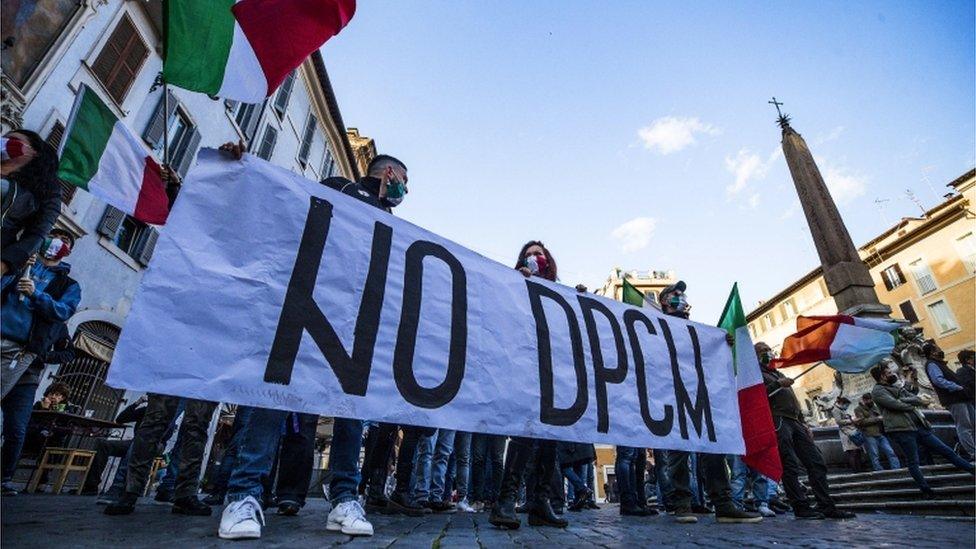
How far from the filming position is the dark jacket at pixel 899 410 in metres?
5.78

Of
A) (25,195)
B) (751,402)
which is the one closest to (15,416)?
(25,195)

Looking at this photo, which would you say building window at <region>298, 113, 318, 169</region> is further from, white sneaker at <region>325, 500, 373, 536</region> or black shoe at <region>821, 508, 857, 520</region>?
black shoe at <region>821, 508, 857, 520</region>

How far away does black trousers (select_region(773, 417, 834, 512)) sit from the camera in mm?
4574

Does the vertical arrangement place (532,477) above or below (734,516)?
above

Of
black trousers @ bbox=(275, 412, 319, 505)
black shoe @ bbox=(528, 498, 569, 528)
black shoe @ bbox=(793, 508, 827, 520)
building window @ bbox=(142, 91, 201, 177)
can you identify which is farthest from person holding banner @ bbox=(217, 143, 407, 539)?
building window @ bbox=(142, 91, 201, 177)

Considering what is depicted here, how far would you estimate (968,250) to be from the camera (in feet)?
86.1

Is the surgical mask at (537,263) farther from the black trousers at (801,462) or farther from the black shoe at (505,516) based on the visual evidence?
the black trousers at (801,462)

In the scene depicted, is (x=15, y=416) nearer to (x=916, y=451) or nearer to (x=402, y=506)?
(x=402, y=506)

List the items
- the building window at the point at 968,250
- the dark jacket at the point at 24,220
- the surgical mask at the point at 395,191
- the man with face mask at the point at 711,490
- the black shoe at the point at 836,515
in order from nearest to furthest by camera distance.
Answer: the dark jacket at the point at 24,220, the surgical mask at the point at 395,191, the man with face mask at the point at 711,490, the black shoe at the point at 836,515, the building window at the point at 968,250

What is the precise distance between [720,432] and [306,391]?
11.7 feet

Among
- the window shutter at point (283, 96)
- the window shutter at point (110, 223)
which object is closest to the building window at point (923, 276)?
the window shutter at point (283, 96)

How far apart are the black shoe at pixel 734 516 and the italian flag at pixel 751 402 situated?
15.6 inches

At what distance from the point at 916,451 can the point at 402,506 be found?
6.34 meters

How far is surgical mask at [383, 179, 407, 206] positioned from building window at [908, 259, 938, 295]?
3693 cm
